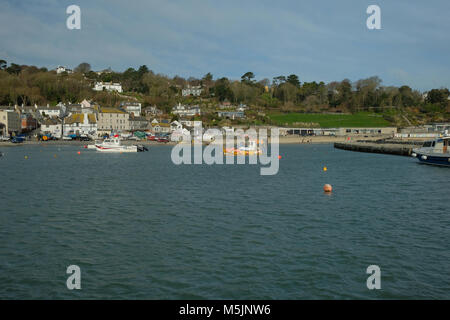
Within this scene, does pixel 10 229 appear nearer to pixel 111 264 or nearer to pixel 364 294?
pixel 111 264

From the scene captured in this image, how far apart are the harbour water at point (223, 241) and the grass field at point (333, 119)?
130 m

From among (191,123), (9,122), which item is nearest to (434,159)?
(191,123)

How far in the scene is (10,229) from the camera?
1825cm

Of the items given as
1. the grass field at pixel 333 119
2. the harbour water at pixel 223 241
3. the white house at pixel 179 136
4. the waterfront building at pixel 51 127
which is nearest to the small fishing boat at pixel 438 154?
the harbour water at pixel 223 241

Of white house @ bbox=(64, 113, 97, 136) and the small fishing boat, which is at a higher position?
white house @ bbox=(64, 113, 97, 136)

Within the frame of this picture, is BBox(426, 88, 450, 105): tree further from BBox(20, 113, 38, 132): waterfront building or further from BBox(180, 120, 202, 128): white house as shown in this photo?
BBox(20, 113, 38, 132): waterfront building

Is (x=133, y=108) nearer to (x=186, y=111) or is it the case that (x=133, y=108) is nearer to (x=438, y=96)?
(x=186, y=111)

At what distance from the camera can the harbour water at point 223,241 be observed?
12125mm

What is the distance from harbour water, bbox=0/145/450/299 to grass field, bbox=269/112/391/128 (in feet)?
426

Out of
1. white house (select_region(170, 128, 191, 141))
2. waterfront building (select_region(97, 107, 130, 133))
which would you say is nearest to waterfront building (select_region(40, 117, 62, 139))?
waterfront building (select_region(97, 107, 130, 133))

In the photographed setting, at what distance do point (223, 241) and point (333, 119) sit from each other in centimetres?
15889

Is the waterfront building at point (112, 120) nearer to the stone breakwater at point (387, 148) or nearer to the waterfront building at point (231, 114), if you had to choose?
the waterfront building at point (231, 114)

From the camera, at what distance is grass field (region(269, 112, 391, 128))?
157m

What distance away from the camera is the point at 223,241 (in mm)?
16531
